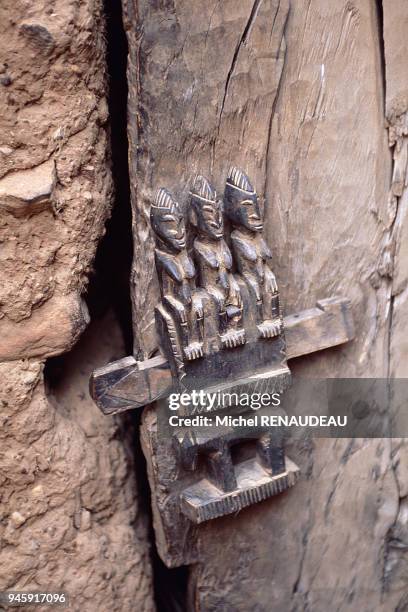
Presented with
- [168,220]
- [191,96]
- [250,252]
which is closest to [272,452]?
[250,252]

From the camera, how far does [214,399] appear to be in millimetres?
1295

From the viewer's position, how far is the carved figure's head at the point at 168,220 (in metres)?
1.19

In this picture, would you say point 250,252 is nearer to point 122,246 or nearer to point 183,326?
point 183,326

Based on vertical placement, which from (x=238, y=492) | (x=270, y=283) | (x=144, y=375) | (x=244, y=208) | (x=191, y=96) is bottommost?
(x=238, y=492)

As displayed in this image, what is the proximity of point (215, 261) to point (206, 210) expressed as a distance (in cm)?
8

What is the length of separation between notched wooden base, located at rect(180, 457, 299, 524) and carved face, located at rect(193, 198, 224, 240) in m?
0.45

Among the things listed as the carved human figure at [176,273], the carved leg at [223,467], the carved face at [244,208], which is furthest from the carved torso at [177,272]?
the carved leg at [223,467]

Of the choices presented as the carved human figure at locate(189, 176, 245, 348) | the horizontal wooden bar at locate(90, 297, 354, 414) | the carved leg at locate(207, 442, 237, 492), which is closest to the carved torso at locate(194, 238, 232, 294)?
the carved human figure at locate(189, 176, 245, 348)

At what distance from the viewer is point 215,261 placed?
123 centimetres

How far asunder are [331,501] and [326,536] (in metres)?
0.08

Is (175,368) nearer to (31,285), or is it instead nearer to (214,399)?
(214,399)

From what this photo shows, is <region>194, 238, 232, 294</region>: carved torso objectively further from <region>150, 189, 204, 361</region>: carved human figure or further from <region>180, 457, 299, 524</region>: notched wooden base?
<region>180, 457, 299, 524</region>: notched wooden base

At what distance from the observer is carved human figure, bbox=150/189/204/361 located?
1189 millimetres

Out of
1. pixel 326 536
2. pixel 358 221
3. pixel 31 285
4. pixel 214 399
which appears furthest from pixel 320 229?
pixel 326 536
